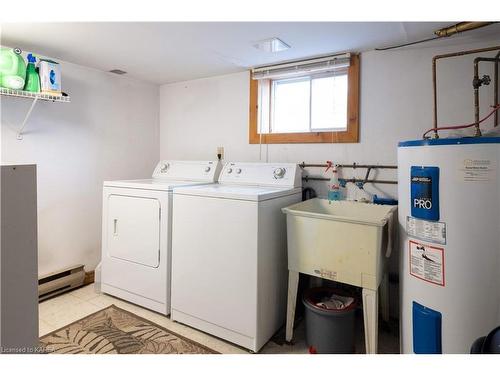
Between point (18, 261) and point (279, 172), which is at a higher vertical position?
point (279, 172)

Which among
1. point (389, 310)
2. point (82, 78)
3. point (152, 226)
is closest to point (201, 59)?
point (82, 78)

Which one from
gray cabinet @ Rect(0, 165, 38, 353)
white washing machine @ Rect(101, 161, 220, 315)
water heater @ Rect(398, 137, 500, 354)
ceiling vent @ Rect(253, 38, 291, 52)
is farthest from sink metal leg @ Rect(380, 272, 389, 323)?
gray cabinet @ Rect(0, 165, 38, 353)

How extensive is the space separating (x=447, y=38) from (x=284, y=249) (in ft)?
5.68

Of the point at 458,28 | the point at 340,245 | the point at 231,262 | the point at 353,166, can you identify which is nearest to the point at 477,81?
the point at 458,28

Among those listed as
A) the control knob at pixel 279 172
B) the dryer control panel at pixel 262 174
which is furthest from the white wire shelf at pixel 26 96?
the control knob at pixel 279 172

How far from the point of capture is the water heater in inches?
49.3

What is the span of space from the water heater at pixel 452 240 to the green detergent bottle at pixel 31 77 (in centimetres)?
244

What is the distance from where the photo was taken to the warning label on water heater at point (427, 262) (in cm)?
136

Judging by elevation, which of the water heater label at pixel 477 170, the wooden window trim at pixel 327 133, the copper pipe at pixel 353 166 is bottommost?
the water heater label at pixel 477 170

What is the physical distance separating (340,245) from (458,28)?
1422mm

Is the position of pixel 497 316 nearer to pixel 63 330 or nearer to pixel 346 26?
pixel 346 26

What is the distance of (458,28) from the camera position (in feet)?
5.47

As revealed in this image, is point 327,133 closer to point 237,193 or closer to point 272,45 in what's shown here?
point 272,45

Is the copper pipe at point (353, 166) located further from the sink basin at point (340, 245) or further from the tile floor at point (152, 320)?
the tile floor at point (152, 320)
